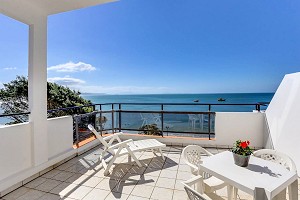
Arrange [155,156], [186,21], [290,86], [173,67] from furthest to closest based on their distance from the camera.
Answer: [173,67] < [186,21] < [155,156] < [290,86]

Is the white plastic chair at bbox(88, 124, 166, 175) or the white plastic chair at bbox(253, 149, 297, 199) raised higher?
the white plastic chair at bbox(253, 149, 297, 199)

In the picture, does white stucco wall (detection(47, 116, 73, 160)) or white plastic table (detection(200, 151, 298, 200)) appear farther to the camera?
white stucco wall (detection(47, 116, 73, 160))

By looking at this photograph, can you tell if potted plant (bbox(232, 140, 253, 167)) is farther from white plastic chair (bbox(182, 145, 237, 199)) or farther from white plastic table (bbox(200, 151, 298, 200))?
white plastic chair (bbox(182, 145, 237, 199))

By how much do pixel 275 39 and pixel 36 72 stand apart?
31.2m

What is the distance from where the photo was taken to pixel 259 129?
390 cm

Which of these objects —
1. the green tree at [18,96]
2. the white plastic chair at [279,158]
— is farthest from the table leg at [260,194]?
the green tree at [18,96]

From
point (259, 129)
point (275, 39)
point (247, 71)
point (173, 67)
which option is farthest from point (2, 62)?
point (275, 39)

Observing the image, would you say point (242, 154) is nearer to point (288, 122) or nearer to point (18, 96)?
point (288, 122)

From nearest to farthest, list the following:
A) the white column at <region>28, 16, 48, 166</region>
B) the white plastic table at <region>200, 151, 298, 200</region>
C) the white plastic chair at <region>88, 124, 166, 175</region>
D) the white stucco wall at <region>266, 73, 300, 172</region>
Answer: the white plastic table at <region>200, 151, 298, 200</region> < the white stucco wall at <region>266, 73, 300, 172</region> < the white column at <region>28, 16, 48, 166</region> < the white plastic chair at <region>88, 124, 166, 175</region>

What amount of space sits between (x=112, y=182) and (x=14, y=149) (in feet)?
4.89

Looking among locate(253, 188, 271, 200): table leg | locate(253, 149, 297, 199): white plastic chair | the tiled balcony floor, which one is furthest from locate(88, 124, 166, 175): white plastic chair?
locate(253, 188, 271, 200): table leg

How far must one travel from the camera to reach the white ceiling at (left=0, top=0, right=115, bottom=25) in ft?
7.30

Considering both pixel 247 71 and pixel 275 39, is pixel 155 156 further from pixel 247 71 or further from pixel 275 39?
pixel 275 39

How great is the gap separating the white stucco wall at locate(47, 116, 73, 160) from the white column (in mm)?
173
